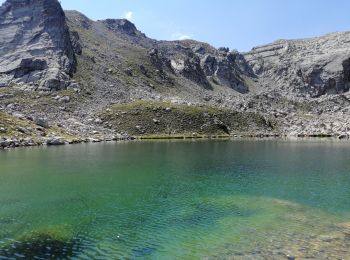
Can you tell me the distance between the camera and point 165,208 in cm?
4359

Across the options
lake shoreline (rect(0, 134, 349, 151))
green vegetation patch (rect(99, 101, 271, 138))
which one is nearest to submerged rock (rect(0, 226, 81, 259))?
lake shoreline (rect(0, 134, 349, 151))

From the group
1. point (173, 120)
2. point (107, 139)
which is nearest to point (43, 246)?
point (107, 139)

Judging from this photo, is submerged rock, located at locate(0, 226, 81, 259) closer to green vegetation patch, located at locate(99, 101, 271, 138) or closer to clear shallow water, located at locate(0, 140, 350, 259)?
clear shallow water, located at locate(0, 140, 350, 259)

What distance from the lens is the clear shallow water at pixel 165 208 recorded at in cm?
3093

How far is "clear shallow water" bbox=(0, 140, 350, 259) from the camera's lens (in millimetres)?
30928

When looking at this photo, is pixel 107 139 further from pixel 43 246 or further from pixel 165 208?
pixel 43 246

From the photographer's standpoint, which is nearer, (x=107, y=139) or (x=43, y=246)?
(x=43, y=246)

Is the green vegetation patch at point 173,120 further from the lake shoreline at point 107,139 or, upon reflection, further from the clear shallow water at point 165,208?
the clear shallow water at point 165,208

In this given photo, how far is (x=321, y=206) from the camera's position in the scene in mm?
45219

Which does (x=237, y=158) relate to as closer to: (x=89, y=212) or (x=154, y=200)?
(x=154, y=200)

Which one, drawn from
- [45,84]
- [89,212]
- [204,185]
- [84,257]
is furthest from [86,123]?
[84,257]

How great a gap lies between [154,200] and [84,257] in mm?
19400

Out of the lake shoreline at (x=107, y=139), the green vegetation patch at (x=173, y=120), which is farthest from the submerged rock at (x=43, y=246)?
the green vegetation patch at (x=173, y=120)

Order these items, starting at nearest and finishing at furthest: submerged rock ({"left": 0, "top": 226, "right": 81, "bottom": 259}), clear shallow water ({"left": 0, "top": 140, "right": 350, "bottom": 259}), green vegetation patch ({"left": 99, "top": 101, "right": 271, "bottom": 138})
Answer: submerged rock ({"left": 0, "top": 226, "right": 81, "bottom": 259}), clear shallow water ({"left": 0, "top": 140, "right": 350, "bottom": 259}), green vegetation patch ({"left": 99, "top": 101, "right": 271, "bottom": 138})
